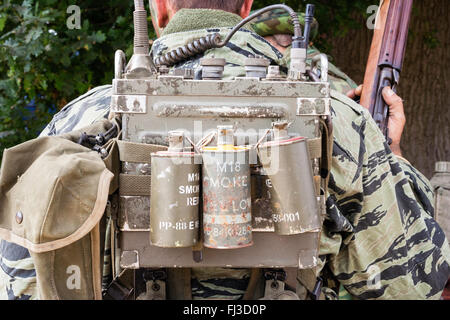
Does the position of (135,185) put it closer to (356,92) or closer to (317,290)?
(317,290)

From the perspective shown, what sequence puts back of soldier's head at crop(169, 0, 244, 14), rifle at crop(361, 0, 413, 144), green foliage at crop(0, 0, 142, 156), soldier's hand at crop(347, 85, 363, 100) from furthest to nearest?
green foliage at crop(0, 0, 142, 156), soldier's hand at crop(347, 85, 363, 100), rifle at crop(361, 0, 413, 144), back of soldier's head at crop(169, 0, 244, 14)

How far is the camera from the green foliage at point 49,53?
139 inches

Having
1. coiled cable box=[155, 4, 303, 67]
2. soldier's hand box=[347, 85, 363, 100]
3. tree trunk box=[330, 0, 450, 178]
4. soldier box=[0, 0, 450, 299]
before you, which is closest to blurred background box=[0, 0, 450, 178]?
tree trunk box=[330, 0, 450, 178]

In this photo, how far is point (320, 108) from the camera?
1.51 meters

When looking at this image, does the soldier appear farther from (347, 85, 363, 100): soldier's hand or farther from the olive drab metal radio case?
(347, 85, 363, 100): soldier's hand

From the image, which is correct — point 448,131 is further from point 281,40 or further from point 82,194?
point 82,194

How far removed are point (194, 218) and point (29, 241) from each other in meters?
0.40

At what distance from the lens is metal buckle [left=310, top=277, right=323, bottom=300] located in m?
1.82

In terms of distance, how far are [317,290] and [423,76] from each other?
13.9 ft

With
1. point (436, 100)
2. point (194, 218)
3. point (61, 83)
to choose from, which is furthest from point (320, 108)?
point (436, 100)

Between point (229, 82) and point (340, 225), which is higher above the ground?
point (229, 82)

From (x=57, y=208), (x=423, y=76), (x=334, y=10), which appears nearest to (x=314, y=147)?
(x=57, y=208)

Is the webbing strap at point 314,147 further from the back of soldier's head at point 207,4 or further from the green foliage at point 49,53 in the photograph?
the green foliage at point 49,53

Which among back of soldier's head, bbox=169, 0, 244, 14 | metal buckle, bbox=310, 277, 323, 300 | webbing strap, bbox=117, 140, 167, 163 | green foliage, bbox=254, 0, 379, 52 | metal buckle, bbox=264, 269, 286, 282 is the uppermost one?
green foliage, bbox=254, 0, 379, 52
